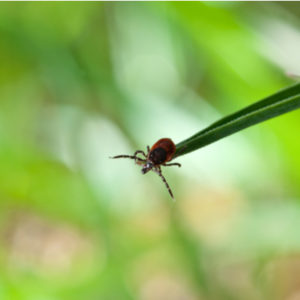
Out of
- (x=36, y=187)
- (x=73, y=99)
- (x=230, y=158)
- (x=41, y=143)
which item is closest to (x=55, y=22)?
(x=73, y=99)

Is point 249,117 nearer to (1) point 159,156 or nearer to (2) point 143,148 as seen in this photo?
(1) point 159,156

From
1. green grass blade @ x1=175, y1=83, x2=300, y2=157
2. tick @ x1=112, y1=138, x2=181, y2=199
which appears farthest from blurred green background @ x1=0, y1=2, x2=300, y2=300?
green grass blade @ x1=175, y1=83, x2=300, y2=157

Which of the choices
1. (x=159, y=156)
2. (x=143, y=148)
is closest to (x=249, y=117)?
(x=159, y=156)

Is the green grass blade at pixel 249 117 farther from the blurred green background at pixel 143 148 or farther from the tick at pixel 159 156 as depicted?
the blurred green background at pixel 143 148

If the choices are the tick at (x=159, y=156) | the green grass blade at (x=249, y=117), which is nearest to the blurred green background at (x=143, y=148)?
the tick at (x=159, y=156)

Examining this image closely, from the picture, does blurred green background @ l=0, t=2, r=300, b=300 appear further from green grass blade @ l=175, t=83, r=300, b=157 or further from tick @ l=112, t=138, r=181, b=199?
green grass blade @ l=175, t=83, r=300, b=157
